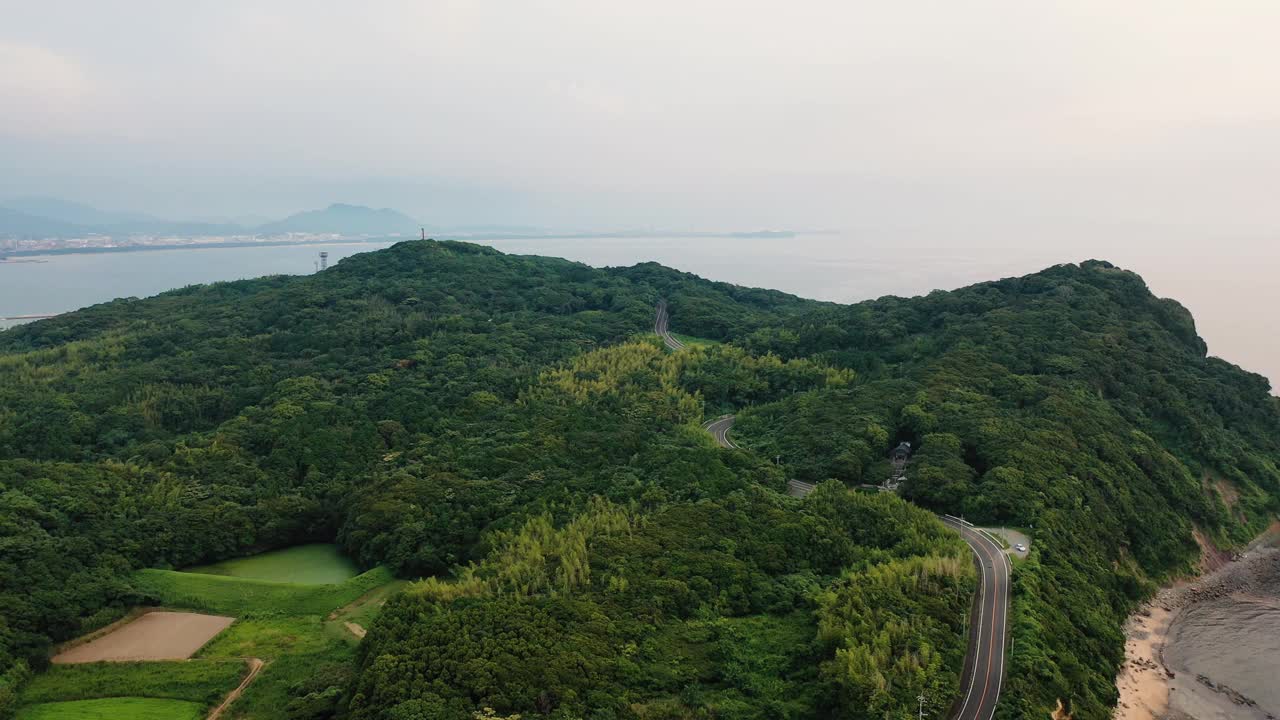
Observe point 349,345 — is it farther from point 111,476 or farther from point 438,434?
point 111,476

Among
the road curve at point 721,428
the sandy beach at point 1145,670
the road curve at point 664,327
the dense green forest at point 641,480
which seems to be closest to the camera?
the dense green forest at point 641,480

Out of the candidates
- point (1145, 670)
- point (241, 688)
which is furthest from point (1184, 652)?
point (241, 688)

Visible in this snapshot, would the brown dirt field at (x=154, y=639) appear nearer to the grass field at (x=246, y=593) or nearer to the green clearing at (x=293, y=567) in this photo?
the grass field at (x=246, y=593)

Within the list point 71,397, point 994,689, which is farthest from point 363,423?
point 994,689

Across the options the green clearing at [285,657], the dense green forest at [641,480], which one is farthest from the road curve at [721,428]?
the green clearing at [285,657]

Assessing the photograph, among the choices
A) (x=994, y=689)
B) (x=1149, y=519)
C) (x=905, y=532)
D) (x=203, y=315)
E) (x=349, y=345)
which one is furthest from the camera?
(x=203, y=315)
